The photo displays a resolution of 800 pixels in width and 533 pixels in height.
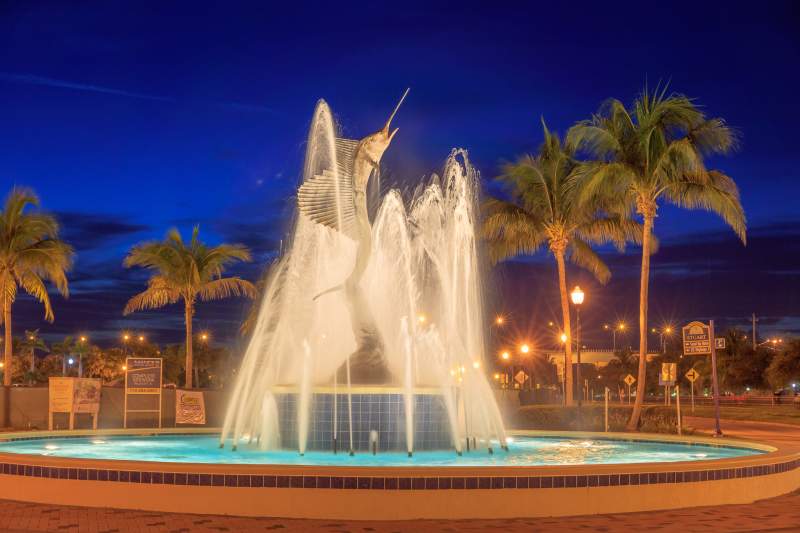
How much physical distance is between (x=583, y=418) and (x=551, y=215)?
7240 millimetres

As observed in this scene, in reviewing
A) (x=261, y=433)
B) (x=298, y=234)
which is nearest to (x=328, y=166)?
(x=298, y=234)

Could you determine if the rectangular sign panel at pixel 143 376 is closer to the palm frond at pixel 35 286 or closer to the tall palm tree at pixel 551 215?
the palm frond at pixel 35 286

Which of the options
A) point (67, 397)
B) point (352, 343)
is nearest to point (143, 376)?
point (67, 397)

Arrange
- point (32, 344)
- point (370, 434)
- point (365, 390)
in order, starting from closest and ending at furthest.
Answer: point (370, 434)
point (365, 390)
point (32, 344)

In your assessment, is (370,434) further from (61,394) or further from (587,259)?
(587,259)

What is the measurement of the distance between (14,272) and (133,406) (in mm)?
6226

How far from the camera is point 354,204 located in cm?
1747

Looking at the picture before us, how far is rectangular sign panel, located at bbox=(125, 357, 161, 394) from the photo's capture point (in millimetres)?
27281

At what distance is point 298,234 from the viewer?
66.0ft

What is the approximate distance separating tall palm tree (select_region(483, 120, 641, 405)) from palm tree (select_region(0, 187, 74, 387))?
14.7 m

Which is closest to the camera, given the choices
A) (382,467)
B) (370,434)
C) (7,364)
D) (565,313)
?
(382,467)

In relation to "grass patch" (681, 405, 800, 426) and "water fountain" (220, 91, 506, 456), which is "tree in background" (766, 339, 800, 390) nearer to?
"grass patch" (681, 405, 800, 426)

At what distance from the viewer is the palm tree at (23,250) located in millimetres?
A: 29141

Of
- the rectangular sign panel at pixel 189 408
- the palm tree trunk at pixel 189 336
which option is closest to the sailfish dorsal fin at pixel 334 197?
the rectangular sign panel at pixel 189 408
